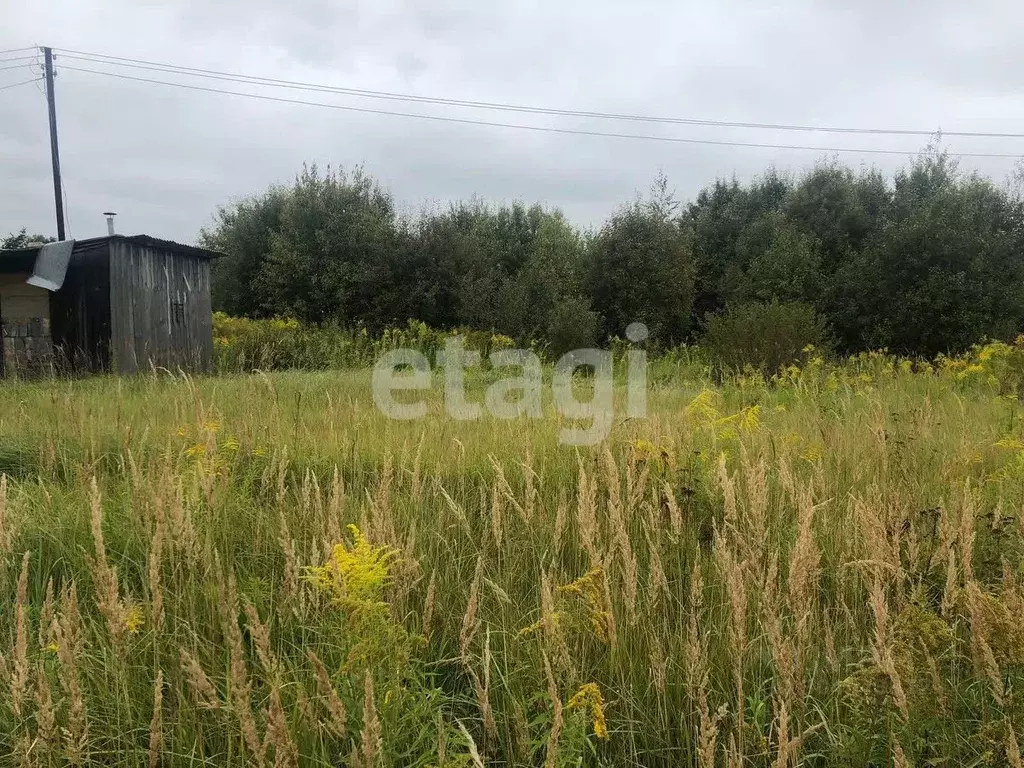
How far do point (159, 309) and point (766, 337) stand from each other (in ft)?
31.5

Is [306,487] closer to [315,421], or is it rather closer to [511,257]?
[315,421]

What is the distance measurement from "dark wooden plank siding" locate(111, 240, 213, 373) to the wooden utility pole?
657cm

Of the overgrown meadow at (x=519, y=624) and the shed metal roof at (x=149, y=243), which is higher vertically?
the shed metal roof at (x=149, y=243)

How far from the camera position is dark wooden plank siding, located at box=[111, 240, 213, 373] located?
10.2m

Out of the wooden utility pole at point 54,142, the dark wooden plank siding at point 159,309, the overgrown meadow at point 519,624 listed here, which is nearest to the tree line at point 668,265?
the dark wooden plank siding at point 159,309

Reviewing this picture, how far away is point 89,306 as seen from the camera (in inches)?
408

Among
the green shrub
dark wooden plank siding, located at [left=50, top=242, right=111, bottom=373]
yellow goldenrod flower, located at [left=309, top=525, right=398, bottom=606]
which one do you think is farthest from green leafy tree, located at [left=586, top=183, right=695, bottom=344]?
yellow goldenrod flower, located at [left=309, top=525, right=398, bottom=606]

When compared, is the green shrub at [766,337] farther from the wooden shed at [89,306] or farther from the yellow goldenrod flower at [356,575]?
the wooden shed at [89,306]

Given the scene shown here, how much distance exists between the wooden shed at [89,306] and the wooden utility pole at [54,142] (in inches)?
259

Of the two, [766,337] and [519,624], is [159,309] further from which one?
[519,624]

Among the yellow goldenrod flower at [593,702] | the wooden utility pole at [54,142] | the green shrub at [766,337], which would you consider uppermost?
the wooden utility pole at [54,142]

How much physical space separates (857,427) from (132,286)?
420 inches

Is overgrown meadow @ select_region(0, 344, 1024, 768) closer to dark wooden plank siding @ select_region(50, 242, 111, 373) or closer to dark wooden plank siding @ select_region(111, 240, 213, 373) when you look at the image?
dark wooden plank siding @ select_region(111, 240, 213, 373)

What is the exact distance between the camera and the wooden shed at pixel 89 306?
996 cm
